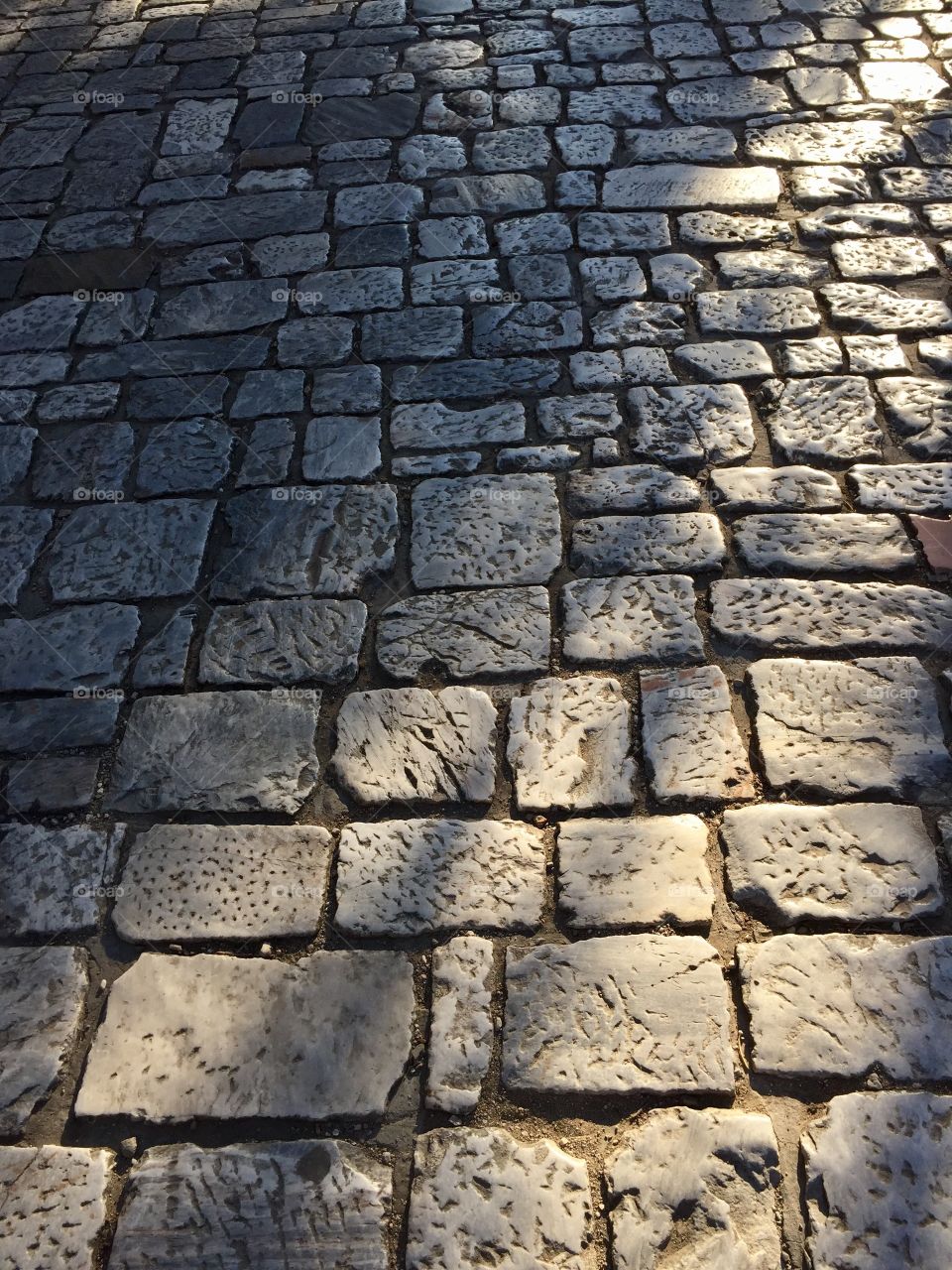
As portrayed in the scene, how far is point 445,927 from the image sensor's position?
7.06 ft

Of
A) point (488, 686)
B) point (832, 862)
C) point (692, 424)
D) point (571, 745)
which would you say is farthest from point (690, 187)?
point (832, 862)

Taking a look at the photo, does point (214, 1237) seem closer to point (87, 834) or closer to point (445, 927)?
point (445, 927)

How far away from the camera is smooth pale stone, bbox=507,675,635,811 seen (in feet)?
7.70

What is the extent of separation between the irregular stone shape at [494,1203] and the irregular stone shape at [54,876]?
Answer: 0.90m

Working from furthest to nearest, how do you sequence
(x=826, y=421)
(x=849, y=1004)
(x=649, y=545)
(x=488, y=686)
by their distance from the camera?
(x=826, y=421) → (x=649, y=545) → (x=488, y=686) → (x=849, y=1004)

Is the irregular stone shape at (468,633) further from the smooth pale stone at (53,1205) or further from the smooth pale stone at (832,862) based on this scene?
the smooth pale stone at (53,1205)

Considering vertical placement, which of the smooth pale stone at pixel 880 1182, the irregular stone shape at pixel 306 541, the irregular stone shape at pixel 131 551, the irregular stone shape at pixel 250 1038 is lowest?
the smooth pale stone at pixel 880 1182

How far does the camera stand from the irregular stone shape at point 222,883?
2201mm

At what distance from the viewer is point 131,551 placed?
9.88 ft

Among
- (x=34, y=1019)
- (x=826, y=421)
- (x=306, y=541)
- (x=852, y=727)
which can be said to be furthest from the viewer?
(x=826, y=421)

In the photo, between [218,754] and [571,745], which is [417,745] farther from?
[218,754]

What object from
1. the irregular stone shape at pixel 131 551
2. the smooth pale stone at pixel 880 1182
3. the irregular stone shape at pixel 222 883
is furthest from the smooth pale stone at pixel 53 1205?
the irregular stone shape at pixel 131 551

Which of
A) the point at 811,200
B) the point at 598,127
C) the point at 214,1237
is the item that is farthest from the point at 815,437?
the point at 214,1237

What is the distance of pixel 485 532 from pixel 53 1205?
1863mm
